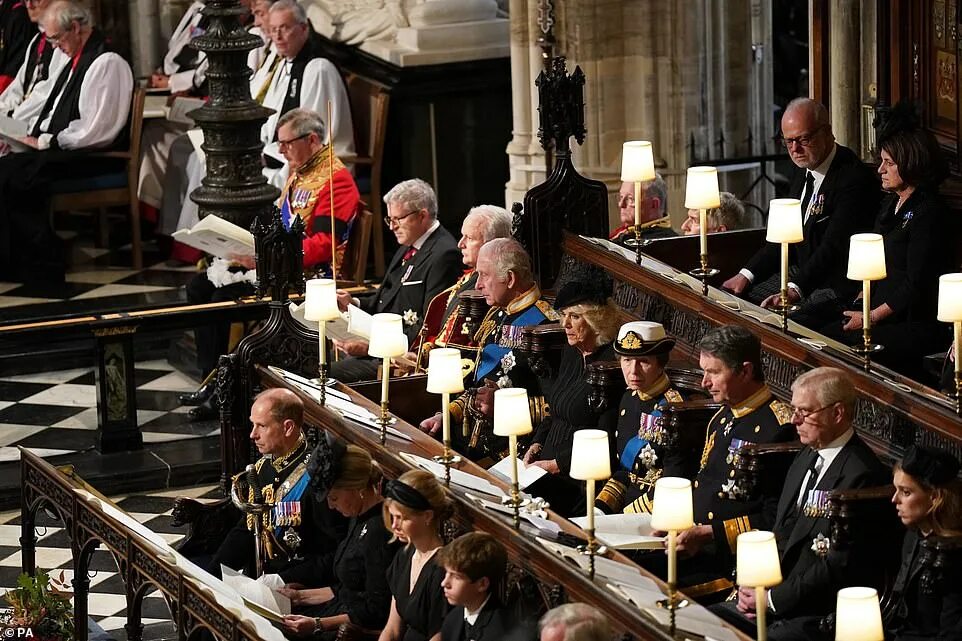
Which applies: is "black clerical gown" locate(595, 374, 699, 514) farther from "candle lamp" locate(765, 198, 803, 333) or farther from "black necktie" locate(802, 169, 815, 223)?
"black necktie" locate(802, 169, 815, 223)

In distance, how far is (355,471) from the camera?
7012mm

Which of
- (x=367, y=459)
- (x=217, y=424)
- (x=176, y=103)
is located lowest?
(x=217, y=424)

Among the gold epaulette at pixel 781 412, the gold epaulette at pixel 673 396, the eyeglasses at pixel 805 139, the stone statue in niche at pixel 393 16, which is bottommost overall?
the gold epaulette at pixel 673 396

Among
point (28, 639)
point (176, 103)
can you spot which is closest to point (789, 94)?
point (176, 103)

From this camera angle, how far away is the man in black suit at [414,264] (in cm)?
952

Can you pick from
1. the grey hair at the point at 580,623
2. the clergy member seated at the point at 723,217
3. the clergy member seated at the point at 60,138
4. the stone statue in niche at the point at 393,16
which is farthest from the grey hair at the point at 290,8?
the grey hair at the point at 580,623

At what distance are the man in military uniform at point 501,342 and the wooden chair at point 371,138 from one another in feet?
15.1

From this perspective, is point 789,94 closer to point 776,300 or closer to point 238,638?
point 776,300

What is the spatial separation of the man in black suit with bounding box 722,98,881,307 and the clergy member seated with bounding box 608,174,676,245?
36.2 inches

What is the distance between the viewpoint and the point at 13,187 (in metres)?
12.9

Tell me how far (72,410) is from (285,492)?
4.08 meters

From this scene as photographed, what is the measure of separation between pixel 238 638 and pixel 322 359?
181 cm

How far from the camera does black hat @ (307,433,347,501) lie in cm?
695

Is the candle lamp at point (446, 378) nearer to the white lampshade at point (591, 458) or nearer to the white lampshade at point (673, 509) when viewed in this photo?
the white lampshade at point (591, 458)
